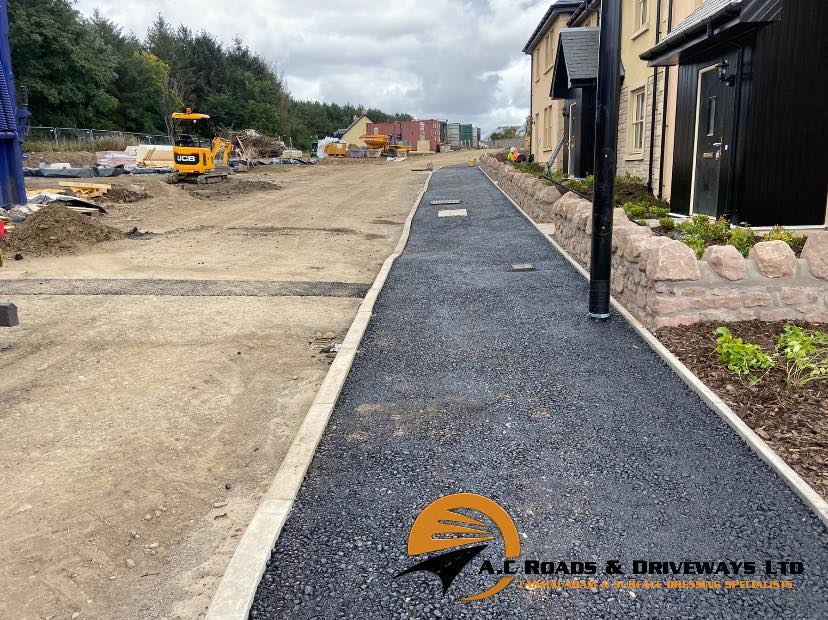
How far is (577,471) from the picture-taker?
4020mm

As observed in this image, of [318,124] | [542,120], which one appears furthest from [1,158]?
[318,124]

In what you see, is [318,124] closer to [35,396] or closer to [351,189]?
[351,189]

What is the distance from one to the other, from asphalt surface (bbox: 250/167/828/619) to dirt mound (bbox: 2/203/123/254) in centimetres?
941

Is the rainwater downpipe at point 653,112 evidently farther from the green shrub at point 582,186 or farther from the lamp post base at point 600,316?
the lamp post base at point 600,316

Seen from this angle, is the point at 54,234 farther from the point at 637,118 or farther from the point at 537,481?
the point at 637,118

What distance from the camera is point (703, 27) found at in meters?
9.96

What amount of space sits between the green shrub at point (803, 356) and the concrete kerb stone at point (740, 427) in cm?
66

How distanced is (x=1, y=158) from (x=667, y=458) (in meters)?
18.6

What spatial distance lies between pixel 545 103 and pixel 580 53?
441 inches

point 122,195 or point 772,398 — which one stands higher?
point 122,195

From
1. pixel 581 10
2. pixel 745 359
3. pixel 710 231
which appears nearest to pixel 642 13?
pixel 581 10

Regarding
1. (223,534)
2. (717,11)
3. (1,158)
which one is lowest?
(223,534)

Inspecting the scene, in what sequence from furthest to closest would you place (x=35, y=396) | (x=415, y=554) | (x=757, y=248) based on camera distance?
(x=757, y=248), (x=35, y=396), (x=415, y=554)

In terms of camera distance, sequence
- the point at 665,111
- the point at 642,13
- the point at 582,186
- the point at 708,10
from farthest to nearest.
A: the point at 642,13
the point at 582,186
the point at 665,111
the point at 708,10
